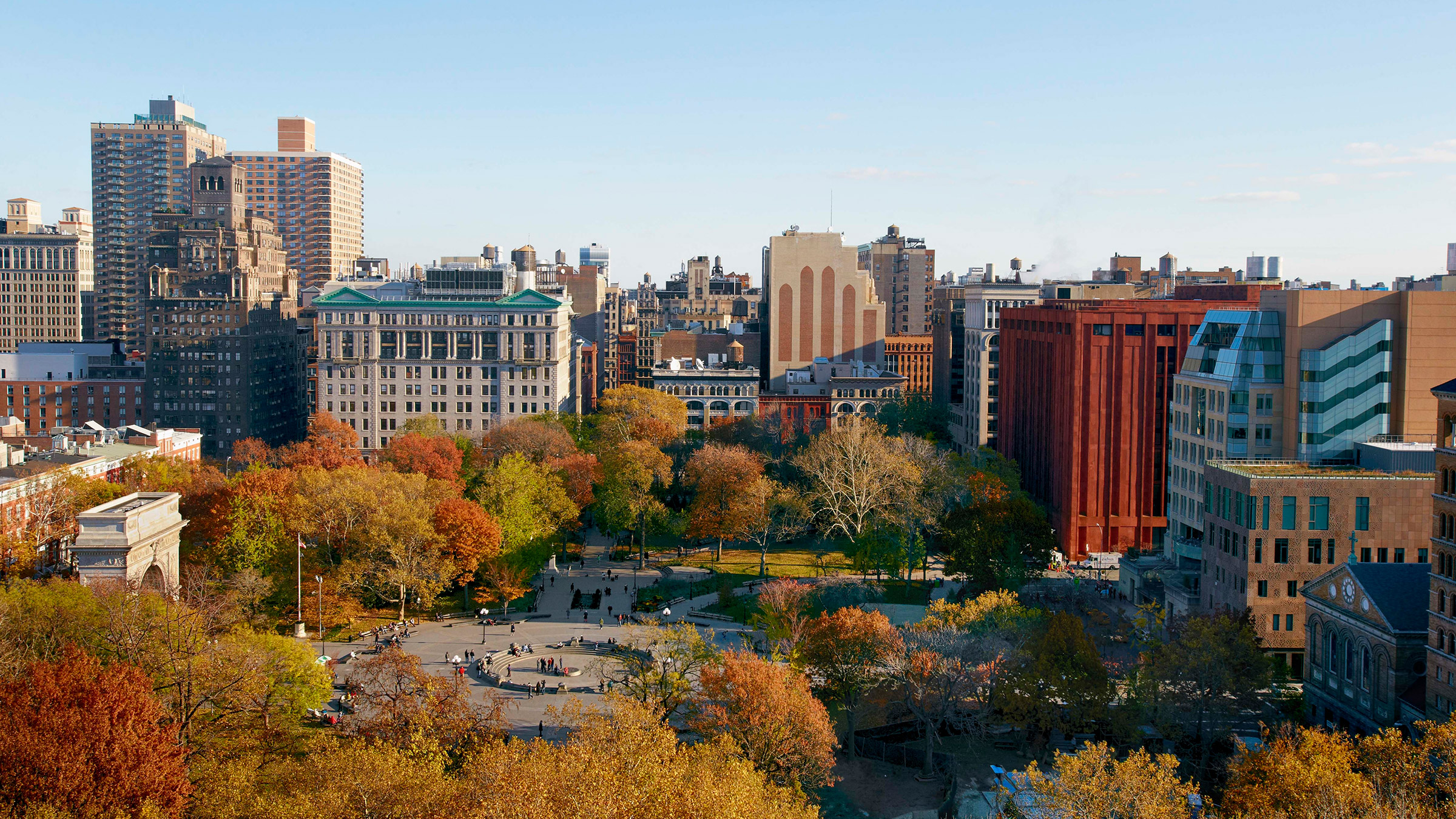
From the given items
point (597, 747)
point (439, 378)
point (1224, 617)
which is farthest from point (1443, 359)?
point (439, 378)

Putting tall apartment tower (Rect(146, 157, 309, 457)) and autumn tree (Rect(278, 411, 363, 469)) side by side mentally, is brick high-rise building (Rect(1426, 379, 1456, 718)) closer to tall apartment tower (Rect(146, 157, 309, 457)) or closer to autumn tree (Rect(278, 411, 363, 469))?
autumn tree (Rect(278, 411, 363, 469))

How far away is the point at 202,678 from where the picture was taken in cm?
5653

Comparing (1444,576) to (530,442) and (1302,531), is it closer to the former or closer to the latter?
(1302,531)

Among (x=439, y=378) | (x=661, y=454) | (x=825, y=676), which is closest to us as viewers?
(x=825, y=676)

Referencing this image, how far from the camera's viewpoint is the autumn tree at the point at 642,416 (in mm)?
136375

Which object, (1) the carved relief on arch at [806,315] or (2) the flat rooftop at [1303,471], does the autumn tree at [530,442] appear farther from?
(1) the carved relief on arch at [806,315]

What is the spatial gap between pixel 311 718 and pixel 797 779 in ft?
96.0

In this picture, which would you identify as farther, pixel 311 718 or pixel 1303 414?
pixel 1303 414

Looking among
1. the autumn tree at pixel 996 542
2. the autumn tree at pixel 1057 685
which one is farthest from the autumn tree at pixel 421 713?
the autumn tree at pixel 996 542

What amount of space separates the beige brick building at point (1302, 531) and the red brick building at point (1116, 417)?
3620 centimetres

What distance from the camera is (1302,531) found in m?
72.4

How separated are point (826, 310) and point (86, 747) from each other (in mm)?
156339

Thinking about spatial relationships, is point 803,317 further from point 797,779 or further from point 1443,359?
point 797,779

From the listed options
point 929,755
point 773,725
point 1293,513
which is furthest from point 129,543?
point 1293,513
